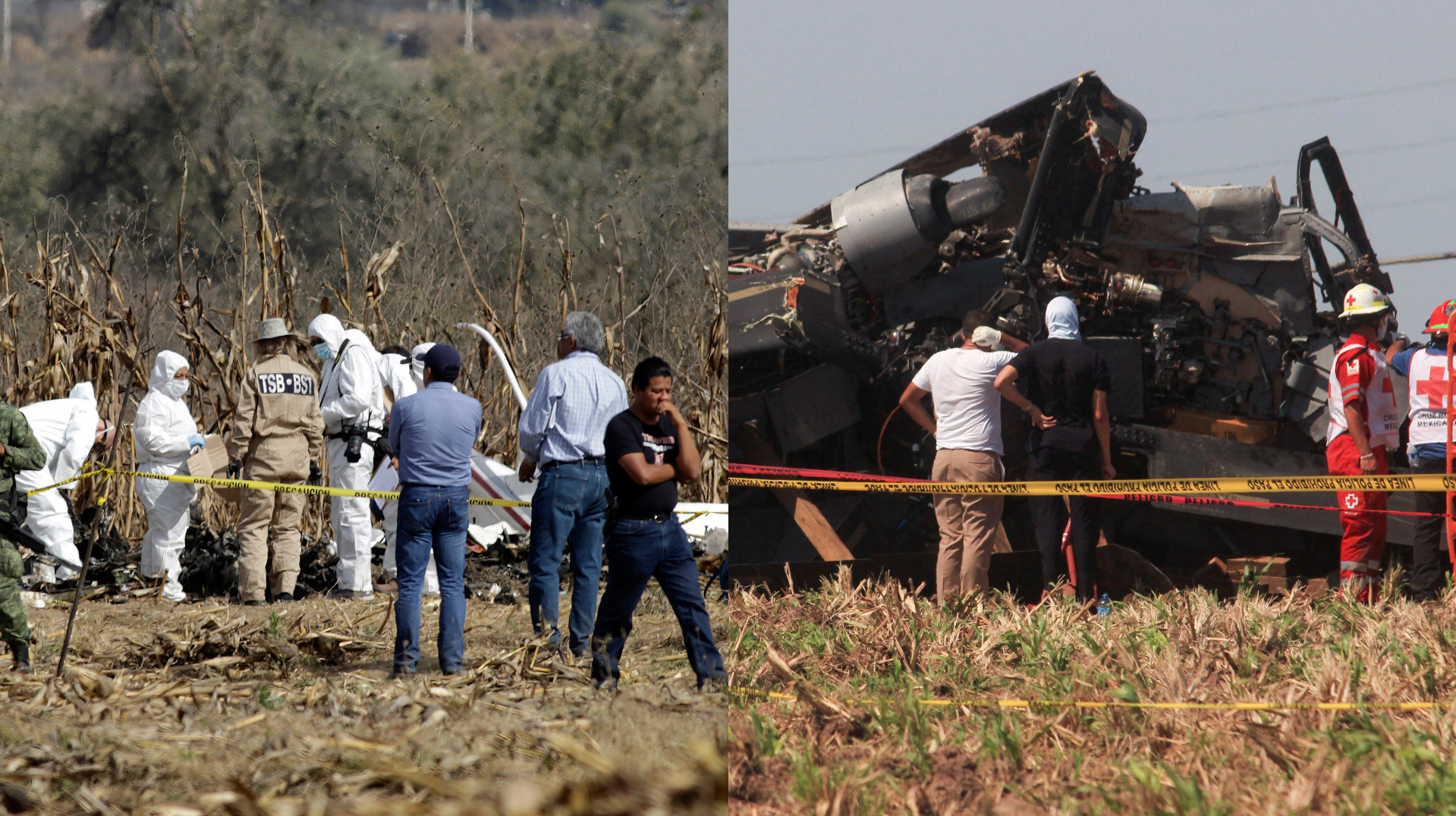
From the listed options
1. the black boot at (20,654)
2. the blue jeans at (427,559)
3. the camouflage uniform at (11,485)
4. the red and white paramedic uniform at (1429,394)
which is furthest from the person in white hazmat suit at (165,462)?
the red and white paramedic uniform at (1429,394)

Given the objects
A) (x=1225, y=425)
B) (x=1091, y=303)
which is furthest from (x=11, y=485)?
(x=1225, y=425)

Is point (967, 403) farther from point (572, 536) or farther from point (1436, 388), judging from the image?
point (1436, 388)

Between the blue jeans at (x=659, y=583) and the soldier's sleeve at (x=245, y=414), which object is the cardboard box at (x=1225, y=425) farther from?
the soldier's sleeve at (x=245, y=414)

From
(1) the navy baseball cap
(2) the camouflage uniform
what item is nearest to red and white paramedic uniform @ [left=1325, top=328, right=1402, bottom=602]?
(1) the navy baseball cap

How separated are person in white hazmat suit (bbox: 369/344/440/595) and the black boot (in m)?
2.66

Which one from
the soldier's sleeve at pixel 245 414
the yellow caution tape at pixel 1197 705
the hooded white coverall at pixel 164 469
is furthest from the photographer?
the hooded white coverall at pixel 164 469

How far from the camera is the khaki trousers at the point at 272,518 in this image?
8.50 meters

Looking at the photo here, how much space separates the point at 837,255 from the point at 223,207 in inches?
1055

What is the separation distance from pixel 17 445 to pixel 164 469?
283cm

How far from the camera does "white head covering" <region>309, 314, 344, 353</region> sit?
9.28 meters

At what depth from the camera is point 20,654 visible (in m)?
6.28

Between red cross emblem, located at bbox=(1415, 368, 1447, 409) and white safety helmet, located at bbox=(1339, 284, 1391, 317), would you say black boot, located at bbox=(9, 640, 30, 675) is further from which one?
red cross emblem, located at bbox=(1415, 368, 1447, 409)

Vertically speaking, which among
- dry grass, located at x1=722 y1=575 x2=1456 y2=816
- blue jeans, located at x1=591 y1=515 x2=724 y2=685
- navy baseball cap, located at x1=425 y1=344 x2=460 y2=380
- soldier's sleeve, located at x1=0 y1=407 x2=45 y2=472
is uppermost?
navy baseball cap, located at x1=425 y1=344 x2=460 y2=380

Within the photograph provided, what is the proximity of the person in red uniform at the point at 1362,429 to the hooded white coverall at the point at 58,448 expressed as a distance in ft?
25.3
